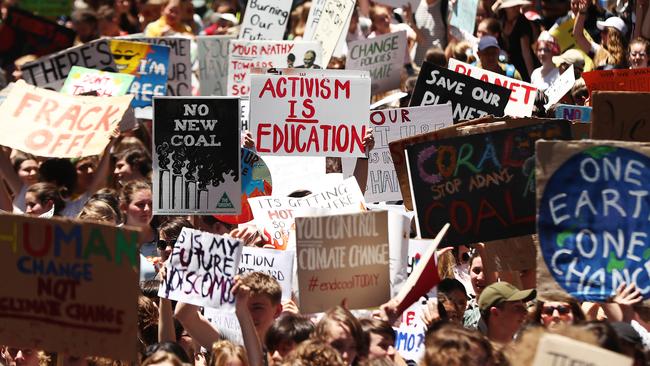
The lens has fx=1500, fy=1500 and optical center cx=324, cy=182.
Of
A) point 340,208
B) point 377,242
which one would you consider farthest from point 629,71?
point 377,242

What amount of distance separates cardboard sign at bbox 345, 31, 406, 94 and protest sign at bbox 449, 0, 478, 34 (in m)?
1.63

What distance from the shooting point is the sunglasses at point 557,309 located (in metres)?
7.62

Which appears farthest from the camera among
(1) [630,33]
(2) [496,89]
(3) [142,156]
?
(1) [630,33]

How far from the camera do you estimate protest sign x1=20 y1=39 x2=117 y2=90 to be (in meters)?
13.8

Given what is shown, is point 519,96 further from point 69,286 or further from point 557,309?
point 69,286

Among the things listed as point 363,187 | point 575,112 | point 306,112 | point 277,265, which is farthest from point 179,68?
point 277,265

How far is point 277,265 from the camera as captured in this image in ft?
28.1

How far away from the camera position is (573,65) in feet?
41.7

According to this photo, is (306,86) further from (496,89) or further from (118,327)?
(118,327)

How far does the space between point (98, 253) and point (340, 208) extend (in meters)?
2.43

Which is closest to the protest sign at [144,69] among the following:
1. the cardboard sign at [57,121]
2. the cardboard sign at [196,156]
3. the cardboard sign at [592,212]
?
the cardboard sign at [57,121]

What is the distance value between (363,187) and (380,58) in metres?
3.72

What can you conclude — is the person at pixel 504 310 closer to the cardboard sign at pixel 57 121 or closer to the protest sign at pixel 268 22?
the cardboard sign at pixel 57 121

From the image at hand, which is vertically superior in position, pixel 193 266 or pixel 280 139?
pixel 280 139
